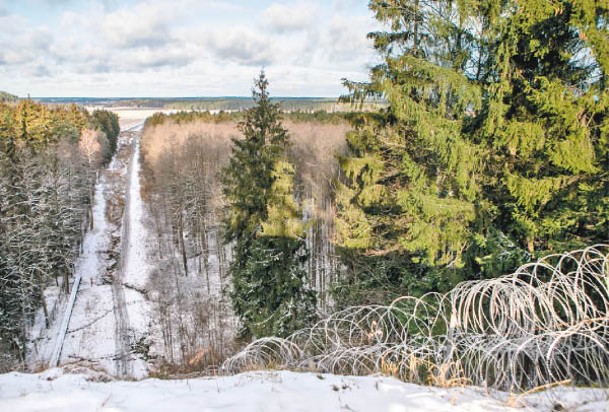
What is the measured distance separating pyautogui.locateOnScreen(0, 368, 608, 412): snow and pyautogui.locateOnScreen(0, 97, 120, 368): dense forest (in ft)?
31.4

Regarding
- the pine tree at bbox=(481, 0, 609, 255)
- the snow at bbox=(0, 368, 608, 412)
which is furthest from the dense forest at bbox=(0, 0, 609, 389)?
the snow at bbox=(0, 368, 608, 412)

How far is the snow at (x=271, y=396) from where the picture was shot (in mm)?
4359

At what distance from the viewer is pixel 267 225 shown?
14688 mm

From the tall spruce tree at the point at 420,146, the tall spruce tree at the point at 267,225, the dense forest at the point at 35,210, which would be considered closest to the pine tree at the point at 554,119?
the tall spruce tree at the point at 420,146

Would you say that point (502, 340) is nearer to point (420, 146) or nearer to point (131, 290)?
point (420, 146)

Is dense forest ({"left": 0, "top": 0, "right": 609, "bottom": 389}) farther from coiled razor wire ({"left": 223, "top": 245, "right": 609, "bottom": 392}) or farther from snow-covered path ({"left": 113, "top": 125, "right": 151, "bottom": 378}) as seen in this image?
snow-covered path ({"left": 113, "top": 125, "right": 151, "bottom": 378})

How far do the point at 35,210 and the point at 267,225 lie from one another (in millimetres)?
17916

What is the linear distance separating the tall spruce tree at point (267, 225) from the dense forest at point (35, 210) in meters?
8.41

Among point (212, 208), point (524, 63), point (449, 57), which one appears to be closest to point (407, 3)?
point (449, 57)

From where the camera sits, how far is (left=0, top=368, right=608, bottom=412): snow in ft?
14.3

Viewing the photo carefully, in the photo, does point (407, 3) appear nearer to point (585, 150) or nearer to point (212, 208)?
point (585, 150)

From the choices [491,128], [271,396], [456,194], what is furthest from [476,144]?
[271,396]

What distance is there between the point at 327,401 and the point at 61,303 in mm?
28596

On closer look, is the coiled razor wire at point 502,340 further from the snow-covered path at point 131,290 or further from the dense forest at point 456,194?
the snow-covered path at point 131,290
